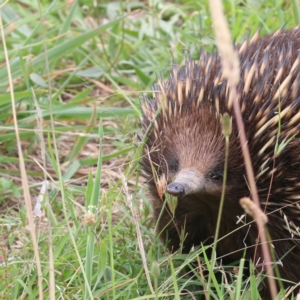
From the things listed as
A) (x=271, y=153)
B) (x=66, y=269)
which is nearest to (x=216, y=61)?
(x=271, y=153)

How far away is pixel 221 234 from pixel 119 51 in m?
1.45

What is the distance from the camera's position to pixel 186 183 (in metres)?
1.65

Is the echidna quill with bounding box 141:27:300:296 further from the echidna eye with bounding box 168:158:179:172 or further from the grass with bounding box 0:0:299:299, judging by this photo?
the grass with bounding box 0:0:299:299

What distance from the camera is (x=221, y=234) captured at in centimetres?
204

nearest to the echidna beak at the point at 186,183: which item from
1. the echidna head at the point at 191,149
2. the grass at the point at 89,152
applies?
the echidna head at the point at 191,149

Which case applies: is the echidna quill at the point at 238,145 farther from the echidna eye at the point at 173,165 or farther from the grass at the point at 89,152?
the grass at the point at 89,152

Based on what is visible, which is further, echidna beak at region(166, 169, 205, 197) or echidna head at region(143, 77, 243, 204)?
echidna head at region(143, 77, 243, 204)

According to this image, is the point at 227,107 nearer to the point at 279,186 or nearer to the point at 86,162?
the point at 279,186

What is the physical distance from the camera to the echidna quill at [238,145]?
180cm

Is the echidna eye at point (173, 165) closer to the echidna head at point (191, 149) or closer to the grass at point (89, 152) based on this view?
the echidna head at point (191, 149)

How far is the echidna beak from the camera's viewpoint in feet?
5.08

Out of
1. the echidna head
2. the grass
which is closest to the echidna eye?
the echidna head

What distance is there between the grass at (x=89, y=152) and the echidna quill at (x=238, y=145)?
120 mm

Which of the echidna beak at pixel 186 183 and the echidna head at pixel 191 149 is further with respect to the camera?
the echidna head at pixel 191 149
